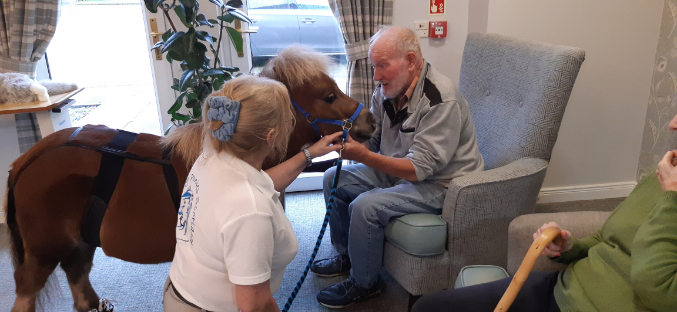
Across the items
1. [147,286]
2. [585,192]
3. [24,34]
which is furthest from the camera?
[585,192]

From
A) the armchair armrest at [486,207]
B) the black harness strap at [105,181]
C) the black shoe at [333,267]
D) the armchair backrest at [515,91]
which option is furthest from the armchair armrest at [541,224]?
the black harness strap at [105,181]

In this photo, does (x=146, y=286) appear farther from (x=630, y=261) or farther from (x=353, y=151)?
(x=630, y=261)

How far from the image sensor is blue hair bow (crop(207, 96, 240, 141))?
1007 mm

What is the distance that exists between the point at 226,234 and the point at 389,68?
3.69ft

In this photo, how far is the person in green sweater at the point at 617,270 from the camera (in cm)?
97

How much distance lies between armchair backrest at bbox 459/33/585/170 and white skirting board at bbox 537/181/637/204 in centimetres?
118

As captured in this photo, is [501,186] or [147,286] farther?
[147,286]

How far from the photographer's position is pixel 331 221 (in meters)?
2.30

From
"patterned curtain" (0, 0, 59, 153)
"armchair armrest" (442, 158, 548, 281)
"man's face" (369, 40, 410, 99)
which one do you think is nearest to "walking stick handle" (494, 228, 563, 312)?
"armchair armrest" (442, 158, 548, 281)

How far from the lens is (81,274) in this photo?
72.7 inches

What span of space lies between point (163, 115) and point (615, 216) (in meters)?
2.69

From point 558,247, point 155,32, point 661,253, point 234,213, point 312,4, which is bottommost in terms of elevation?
point 558,247

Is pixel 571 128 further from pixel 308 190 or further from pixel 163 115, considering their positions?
pixel 163 115

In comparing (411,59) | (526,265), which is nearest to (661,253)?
(526,265)
